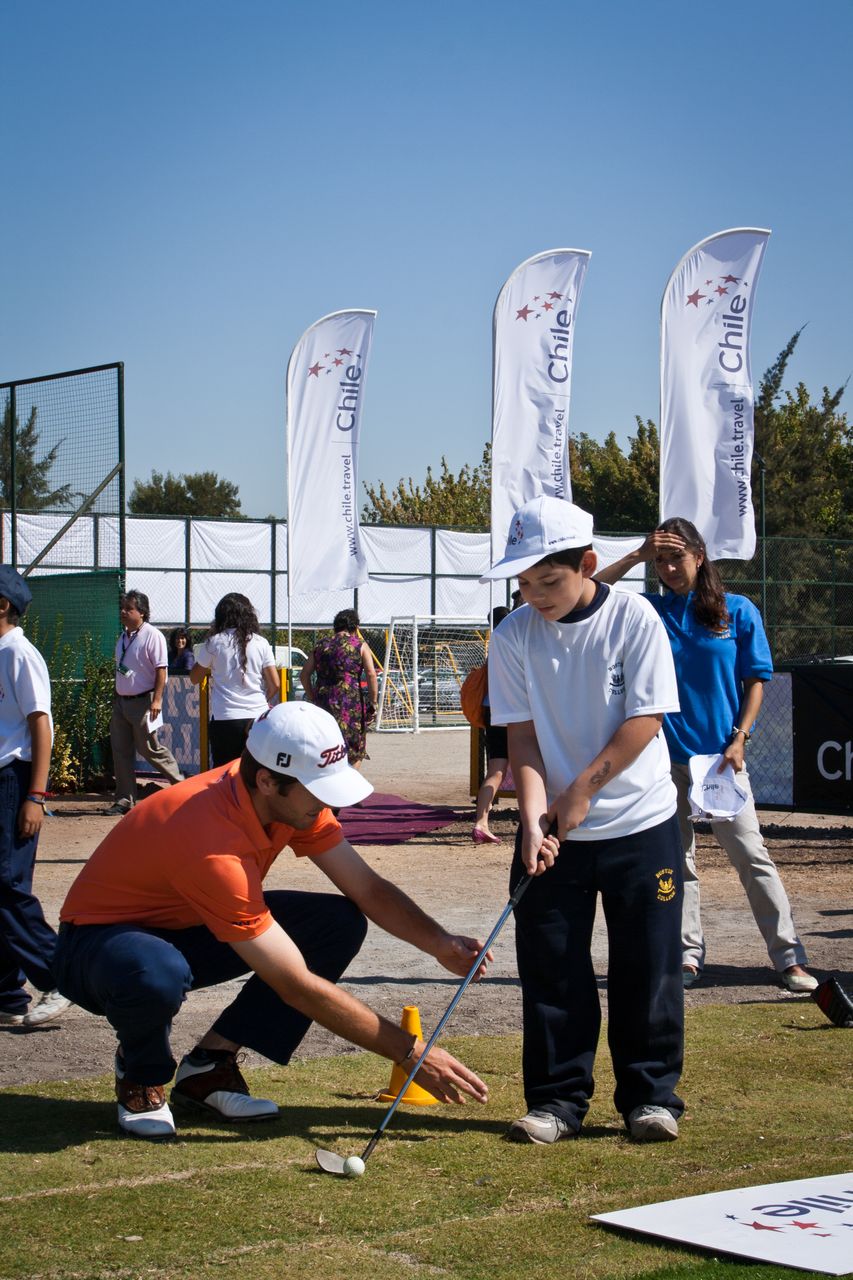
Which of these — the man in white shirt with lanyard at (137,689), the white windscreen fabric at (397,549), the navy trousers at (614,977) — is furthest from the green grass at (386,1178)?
the white windscreen fabric at (397,549)

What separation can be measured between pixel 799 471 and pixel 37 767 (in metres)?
41.4

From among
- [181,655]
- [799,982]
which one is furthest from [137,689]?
[799,982]

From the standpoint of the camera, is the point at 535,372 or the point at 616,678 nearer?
the point at 616,678

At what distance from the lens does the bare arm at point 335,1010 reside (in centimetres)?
384

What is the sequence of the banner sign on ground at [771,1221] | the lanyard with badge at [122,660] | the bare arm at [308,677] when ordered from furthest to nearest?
the lanyard with badge at [122,660] < the bare arm at [308,677] < the banner sign on ground at [771,1221]

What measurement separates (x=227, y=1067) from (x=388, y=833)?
7990 mm

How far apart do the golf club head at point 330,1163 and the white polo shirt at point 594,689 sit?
3.67 ft

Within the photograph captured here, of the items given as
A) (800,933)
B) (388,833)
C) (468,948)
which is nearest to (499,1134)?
(468,948)

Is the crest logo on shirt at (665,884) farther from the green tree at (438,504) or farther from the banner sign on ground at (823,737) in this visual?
the green tree at (438,504)

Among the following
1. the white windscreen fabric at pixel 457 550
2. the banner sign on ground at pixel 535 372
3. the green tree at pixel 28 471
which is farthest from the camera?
the white windscreen fabric at pixel 457 550

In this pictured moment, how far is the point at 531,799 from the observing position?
4129 mm

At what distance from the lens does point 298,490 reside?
16594 mm

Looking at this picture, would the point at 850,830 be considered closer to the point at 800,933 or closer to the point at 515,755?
the point at 800,933

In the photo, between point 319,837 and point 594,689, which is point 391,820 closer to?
point 319,837
